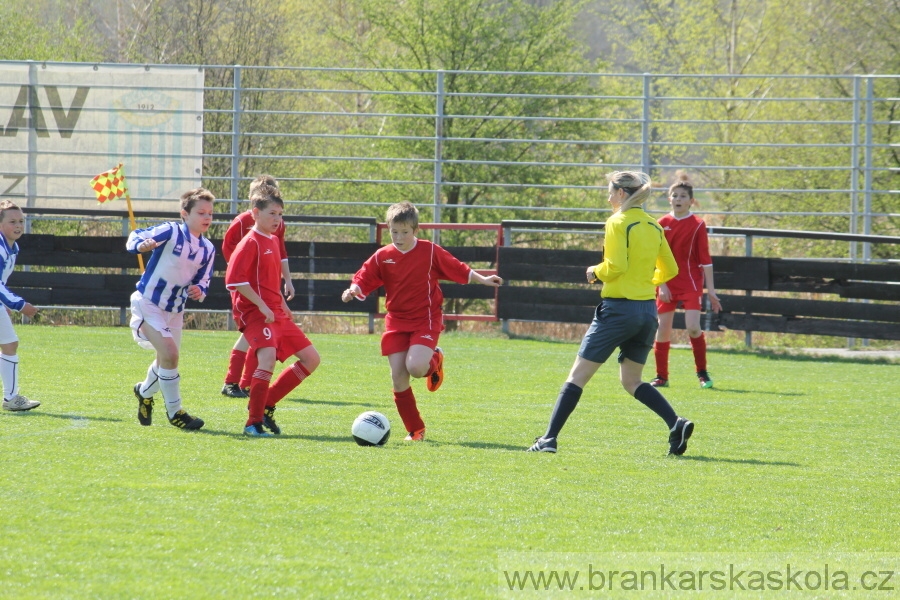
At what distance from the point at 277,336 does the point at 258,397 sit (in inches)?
20.6

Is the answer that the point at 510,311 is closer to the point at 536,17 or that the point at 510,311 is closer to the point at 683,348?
the point at 683,348

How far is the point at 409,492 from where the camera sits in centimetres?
544

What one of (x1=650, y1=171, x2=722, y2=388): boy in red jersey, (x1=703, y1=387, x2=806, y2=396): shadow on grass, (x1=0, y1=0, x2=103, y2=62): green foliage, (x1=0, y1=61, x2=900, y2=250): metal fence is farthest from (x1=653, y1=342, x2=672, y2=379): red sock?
(x1=0, y1=0, x2=103, y2=62): green foliage

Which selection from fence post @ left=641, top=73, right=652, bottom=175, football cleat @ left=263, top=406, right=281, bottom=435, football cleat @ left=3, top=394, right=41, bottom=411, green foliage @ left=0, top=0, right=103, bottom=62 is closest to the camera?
football cleat @ left=263, top=406, right=281, bottom=435

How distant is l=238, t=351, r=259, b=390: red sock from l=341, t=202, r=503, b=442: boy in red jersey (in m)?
1.76

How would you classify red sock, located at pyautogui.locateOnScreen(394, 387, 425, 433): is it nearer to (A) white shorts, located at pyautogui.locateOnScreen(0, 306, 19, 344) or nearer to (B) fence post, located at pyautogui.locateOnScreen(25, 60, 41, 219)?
(A) white shorts, located at pyautogui.locateOnScreen(0, 306, 19, 344)

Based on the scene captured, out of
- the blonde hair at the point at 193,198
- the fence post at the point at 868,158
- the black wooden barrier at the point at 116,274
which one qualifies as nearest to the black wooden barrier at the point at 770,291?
the black wooden barrier at the point at 116,274

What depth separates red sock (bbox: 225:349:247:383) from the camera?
9289mm

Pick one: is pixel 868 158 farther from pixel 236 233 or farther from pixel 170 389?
pixel 170 389

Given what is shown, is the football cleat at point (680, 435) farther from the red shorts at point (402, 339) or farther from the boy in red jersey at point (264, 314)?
the boy in red jersey at point (264, 314)

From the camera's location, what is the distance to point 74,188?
17.9 meters

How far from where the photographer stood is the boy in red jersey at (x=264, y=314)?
23.6ft

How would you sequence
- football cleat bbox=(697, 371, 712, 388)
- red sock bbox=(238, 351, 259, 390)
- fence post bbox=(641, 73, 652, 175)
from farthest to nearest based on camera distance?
fence post bbox=(641, 73, 652, 175) < football cleat bbox=(697, 371, 712, 388) < red sock bbox=(238, 351, 259, 390)

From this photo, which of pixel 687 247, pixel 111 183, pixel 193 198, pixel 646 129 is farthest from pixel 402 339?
pixel 646 129
